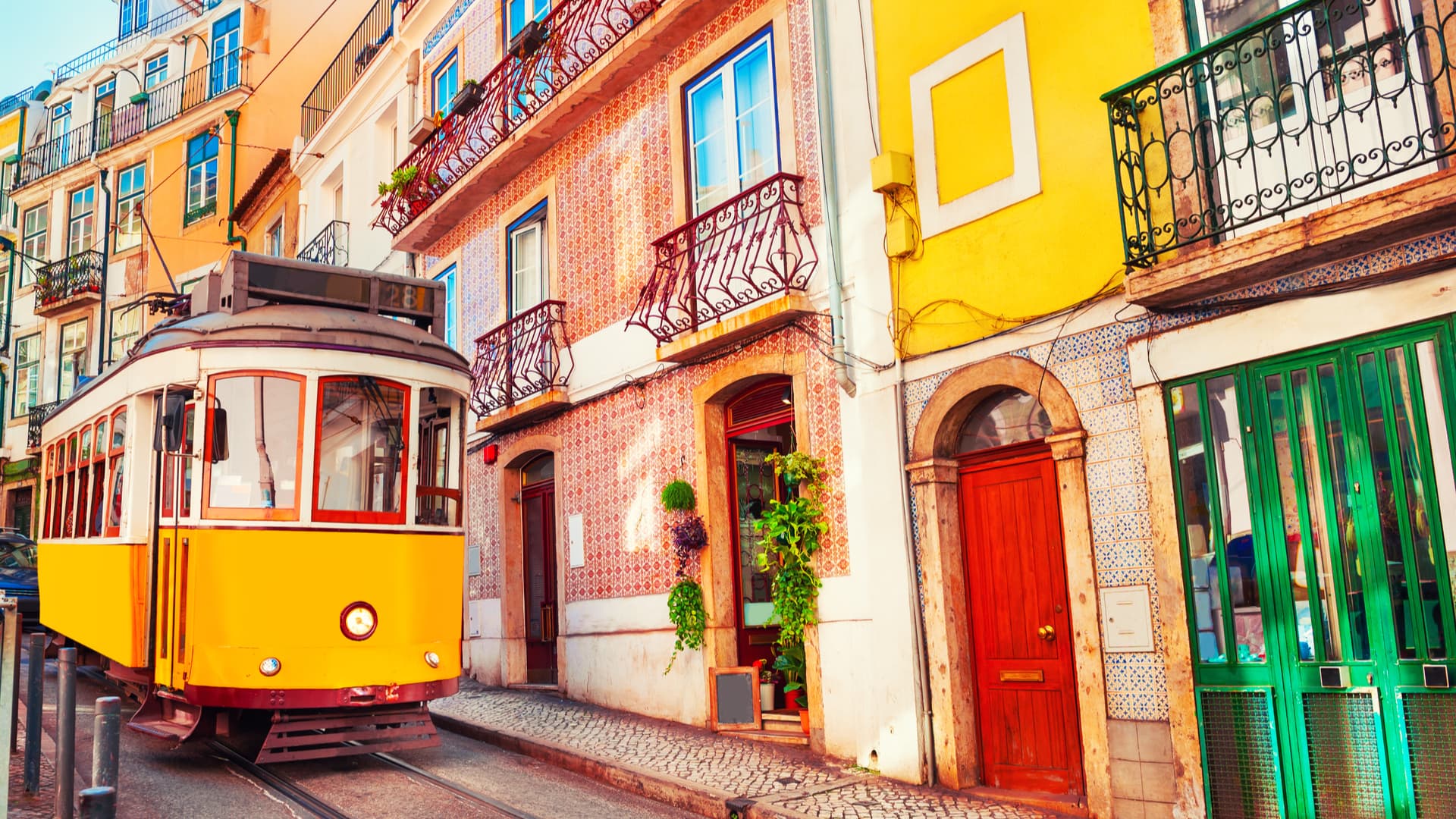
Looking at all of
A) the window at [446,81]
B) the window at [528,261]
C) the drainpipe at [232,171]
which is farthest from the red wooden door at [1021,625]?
the drainpipe at [232,171]

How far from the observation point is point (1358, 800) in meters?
5.29

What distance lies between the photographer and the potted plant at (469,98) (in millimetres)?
13531

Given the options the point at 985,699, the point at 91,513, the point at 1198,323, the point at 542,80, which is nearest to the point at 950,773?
the point at 985,699

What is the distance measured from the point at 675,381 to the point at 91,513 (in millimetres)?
5066

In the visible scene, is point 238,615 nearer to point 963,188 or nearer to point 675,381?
point 675,381

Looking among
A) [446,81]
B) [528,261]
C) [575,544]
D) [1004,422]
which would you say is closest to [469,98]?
[528,261]

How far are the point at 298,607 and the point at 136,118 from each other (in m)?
25.9

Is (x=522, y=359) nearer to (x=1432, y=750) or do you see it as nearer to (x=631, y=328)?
(x=631, y=328)

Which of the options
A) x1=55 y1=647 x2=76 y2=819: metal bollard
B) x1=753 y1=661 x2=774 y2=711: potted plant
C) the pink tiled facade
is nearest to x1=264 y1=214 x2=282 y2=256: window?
the pink tiled facade

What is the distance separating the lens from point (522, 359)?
1285cm

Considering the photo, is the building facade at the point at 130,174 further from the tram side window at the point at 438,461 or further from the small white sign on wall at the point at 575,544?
the tram side window at the point at 438,461

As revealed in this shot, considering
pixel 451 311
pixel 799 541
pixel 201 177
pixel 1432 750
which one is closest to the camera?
pixel 1432 750

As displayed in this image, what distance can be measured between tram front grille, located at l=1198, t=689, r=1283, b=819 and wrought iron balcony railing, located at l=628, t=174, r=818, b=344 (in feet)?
14.7

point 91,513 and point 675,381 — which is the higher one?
point 675,381
